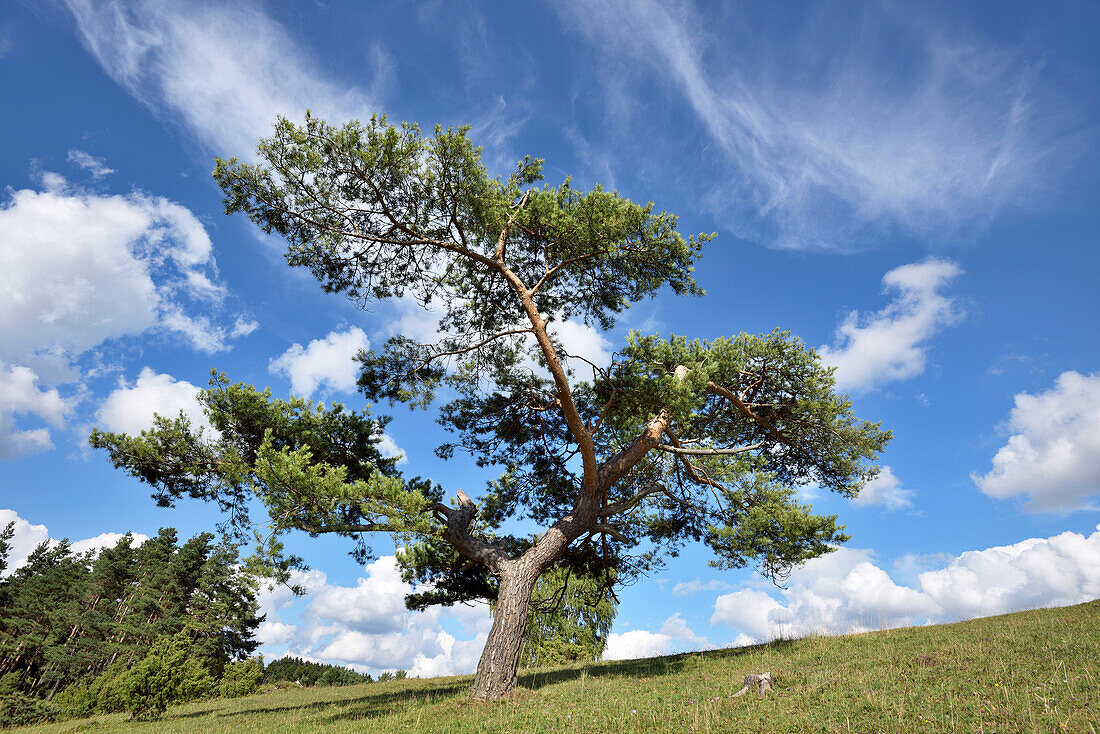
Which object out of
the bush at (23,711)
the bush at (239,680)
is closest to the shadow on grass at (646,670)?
the bush at (23,711)

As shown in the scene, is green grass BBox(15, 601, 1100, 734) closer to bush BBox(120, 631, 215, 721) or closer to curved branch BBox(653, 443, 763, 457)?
bush BBox(120, 631, 215, 721)

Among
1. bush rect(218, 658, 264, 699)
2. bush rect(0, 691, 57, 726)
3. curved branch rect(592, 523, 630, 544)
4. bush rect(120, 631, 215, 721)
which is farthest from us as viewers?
bush rect(218, 658, 264, 699)

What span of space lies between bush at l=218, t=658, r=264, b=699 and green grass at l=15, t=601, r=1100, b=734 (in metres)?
18.3

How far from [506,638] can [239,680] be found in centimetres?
2771

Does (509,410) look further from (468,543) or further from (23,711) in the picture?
(23,711)

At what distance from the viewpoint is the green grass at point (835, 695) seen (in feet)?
21.1

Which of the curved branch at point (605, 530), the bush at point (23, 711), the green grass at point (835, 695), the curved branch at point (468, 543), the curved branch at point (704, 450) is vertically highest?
the curved branch at point (704, 450)

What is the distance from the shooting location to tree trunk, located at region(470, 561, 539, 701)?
1127 centimetres

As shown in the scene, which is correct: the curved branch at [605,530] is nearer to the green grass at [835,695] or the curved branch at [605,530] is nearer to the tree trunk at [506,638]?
the tree trunk at [506,638]

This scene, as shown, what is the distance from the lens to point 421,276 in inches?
544

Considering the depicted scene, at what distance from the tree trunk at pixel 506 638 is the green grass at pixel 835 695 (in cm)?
43

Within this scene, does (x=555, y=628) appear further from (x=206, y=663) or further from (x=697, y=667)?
(x=206, y=663)

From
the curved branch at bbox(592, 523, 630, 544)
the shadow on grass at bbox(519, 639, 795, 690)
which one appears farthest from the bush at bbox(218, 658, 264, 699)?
the curved branch at bbox(592, 523, 630, 544)

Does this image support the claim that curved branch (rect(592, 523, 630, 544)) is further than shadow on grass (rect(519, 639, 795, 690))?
Yes
